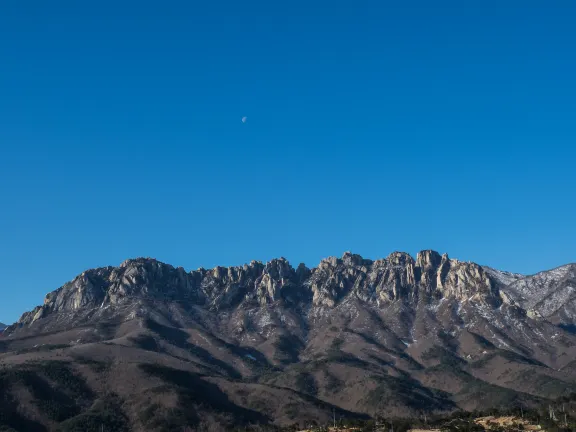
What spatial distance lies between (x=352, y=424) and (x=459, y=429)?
34.8m

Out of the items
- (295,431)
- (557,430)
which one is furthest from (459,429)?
(295,431)

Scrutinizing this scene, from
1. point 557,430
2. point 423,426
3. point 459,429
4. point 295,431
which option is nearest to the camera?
point 557,430

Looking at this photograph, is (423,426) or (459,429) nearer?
(459,429)

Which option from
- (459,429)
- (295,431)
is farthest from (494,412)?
(295,431)

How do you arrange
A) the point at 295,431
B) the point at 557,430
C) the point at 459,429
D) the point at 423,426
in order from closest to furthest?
the point at 557,430
the point at 459,429
the point at 423,426
the point at 295,431

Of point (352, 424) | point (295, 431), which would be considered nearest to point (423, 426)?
point (352, 424)

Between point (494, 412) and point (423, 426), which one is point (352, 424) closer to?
point (423, 426)

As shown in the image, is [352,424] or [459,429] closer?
[459,429]

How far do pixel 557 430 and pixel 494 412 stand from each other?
46.4 meters

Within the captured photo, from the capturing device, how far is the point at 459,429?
150750 mm

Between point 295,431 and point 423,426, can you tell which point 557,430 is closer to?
point 423,426

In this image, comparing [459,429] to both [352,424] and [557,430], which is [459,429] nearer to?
[557,430]

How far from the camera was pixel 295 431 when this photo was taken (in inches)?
7274

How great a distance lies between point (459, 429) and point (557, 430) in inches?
897
